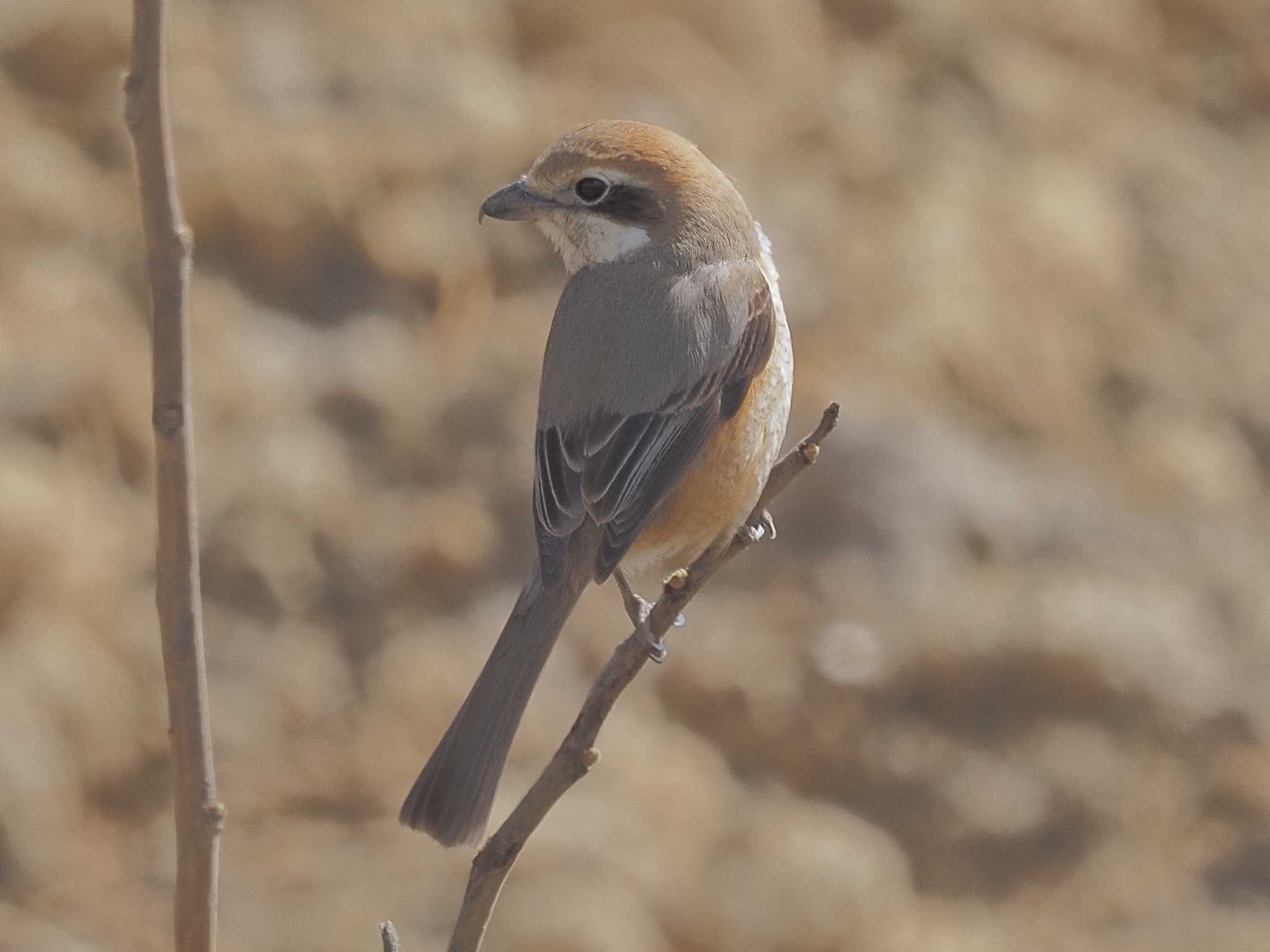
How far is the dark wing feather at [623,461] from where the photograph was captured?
10.8ft

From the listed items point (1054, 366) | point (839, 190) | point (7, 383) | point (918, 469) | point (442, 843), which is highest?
point (839, 190)

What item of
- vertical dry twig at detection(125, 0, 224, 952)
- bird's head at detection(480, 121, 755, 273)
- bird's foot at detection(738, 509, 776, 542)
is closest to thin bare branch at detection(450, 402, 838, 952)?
bird's foot at detection(738, 509, 776, 542)

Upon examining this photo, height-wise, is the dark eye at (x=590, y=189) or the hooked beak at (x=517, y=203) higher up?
the dark eye at (x=590, y=189)

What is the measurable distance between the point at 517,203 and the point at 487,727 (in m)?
1.11

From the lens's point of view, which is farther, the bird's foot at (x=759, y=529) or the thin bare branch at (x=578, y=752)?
the bird's foot at (x=759, y=529)

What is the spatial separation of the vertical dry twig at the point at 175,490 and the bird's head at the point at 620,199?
1.65 m

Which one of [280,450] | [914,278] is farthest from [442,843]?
[914,278]

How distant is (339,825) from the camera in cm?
517

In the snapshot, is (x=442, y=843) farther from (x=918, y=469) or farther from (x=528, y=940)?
(x=918, y=469)

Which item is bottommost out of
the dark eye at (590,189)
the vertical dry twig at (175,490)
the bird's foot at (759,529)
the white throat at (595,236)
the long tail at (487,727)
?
the vertical dry twig at (175,490)

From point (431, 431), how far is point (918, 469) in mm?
1709

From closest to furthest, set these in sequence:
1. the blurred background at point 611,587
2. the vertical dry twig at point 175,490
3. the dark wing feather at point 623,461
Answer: the vertical dry twig at point 175,490 < the dark wing feather at point 623,461 < the blurred background at point 611,587

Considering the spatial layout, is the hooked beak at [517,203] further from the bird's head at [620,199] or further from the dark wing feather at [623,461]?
the dark wing feather at [623,461]

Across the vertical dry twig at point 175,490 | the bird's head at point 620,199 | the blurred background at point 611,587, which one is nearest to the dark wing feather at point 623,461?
the bird's head at point 620,199
